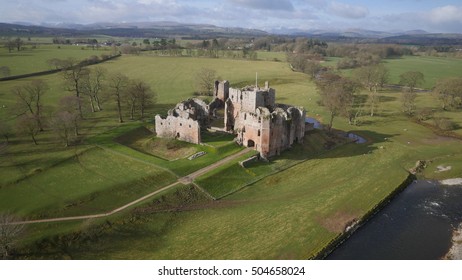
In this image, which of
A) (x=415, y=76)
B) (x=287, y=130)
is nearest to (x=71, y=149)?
(x=287, y=130)

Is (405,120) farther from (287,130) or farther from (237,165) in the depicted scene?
(237,165)

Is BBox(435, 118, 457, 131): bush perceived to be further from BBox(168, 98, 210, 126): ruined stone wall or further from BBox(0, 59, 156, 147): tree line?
BBox(0, 59, 156, 147): tree line

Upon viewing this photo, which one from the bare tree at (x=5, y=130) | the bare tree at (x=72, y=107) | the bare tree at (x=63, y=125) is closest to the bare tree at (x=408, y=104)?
the bare tree at (x=72, y=107)

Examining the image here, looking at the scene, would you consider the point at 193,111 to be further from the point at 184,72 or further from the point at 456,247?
the point at 184,72

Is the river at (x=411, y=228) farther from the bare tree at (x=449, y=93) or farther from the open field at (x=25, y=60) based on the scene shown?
the open field at (x=25, y=60)

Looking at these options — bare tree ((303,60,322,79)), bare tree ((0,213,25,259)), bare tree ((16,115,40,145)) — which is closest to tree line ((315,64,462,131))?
bare tree ((303,60,322,79))

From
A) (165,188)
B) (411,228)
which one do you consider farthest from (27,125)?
(411,228)
